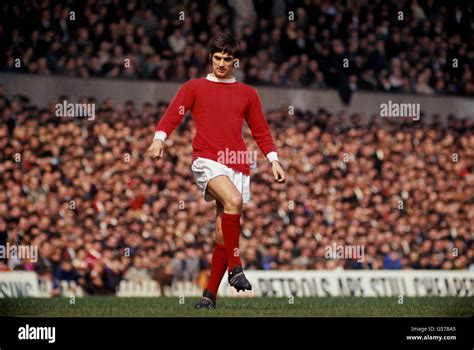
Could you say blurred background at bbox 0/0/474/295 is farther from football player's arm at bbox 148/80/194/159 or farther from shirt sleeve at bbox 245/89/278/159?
football player's arm at bbox 148/80/194/159

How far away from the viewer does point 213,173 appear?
34.0 ft

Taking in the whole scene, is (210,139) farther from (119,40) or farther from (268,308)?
(119,40)

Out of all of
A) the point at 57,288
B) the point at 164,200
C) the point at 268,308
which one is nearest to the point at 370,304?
the point at 268,308

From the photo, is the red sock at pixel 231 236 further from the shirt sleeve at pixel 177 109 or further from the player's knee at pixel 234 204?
the shirt sleeve at pixel 177 109

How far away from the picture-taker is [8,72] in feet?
74.1

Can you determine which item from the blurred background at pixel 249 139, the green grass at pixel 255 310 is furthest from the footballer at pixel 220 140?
the blurred background at pixel 249 139

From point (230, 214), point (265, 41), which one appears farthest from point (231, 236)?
point (265, 41)

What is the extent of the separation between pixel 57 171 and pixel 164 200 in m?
1.93

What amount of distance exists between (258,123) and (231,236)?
45.3 inches

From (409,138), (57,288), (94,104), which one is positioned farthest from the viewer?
(409,138)

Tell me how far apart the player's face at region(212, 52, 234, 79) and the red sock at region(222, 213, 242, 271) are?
4.10 feet

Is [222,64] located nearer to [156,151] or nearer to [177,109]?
[177,109]

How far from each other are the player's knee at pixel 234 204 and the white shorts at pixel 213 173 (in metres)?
0.20

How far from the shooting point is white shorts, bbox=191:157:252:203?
10.4m
